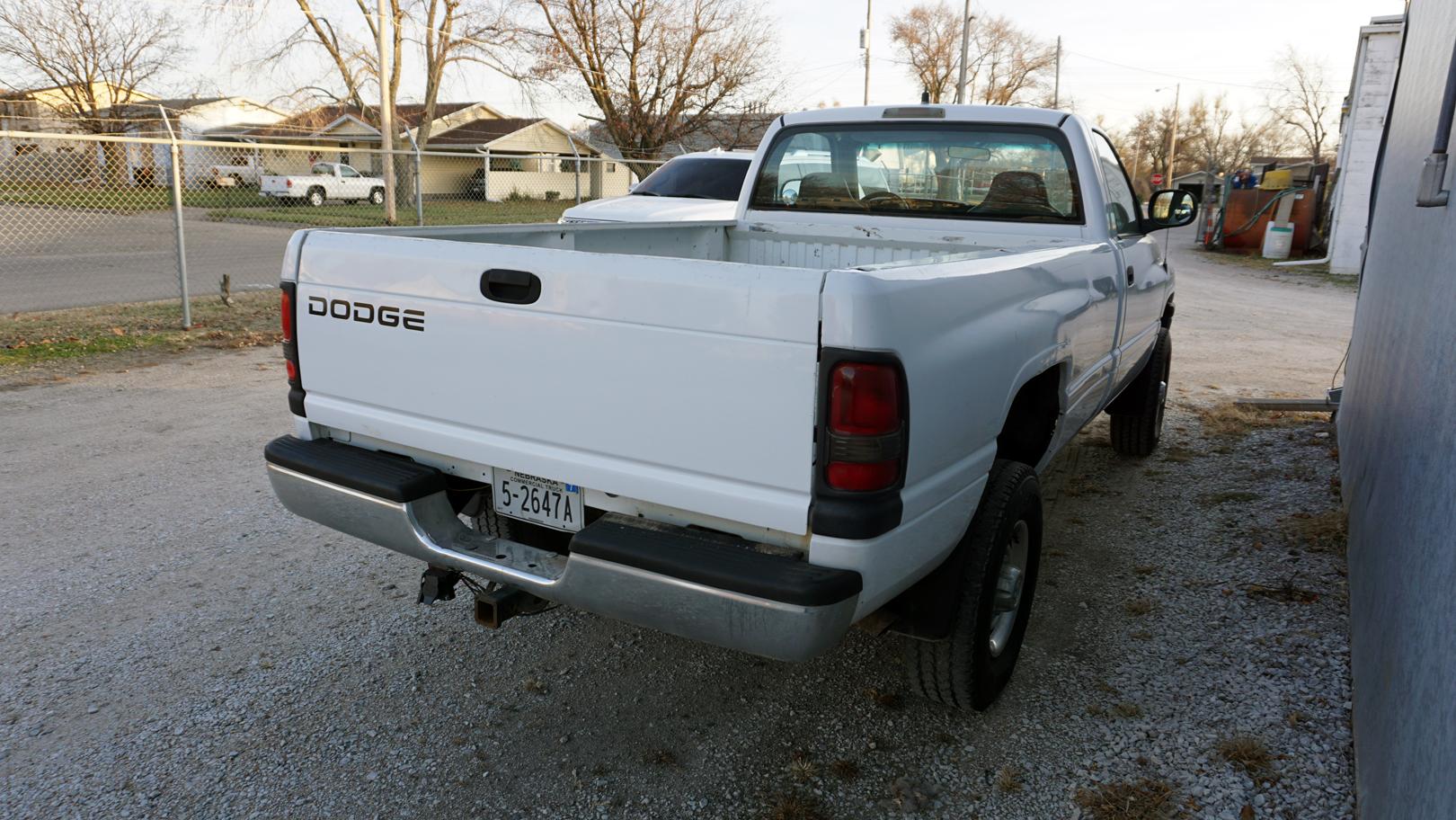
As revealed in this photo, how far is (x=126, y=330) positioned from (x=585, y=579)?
8.81 metres

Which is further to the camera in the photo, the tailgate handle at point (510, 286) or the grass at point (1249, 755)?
the grass at point (1249, 755)

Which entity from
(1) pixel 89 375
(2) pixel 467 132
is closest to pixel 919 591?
(1) pixel 89 375

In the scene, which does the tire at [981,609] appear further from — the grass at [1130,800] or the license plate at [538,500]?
the license plate at [538,500]

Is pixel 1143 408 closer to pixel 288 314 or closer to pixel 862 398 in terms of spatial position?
pixel 862 398

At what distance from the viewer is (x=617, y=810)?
2705 millimetres

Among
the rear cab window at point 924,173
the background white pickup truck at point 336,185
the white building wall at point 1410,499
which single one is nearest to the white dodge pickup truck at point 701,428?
the rear cab window at point 924,173

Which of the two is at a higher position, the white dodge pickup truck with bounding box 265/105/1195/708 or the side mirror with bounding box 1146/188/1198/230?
the side mirror with bounding box 1146/188/1198/230

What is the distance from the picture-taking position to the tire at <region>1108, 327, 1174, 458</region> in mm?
5898

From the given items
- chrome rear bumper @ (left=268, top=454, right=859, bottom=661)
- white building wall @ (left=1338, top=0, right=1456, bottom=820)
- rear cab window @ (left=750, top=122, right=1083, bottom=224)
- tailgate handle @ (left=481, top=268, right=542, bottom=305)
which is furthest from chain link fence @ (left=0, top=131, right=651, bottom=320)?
white building wall @ (left=1338, top=0, right=1456, bottom=820)

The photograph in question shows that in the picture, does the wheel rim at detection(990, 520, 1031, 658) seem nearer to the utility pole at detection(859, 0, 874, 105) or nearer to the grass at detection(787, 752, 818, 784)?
the grass at detection(787, 752, 818, 784)

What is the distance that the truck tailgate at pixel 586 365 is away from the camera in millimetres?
2311

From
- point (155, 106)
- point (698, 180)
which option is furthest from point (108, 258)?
point (155, 106)

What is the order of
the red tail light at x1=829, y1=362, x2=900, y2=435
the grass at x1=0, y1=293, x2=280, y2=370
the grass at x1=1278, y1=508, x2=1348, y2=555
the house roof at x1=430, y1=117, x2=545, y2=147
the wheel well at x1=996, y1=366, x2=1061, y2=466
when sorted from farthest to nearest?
the house roof at x1=430, y1=117, x2=545, y2=147, the grass at x1=0, y1=293, x2=280, y2=370, the grass at x1=1278, y1=508, x2=1348, y2=555, the wheel well at x1=996, y1=366, x2=1061, y2=466, the red tail light at x1=829, y1=362, x2=900, y2=435

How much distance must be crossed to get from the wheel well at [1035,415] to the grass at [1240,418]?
3.91m
